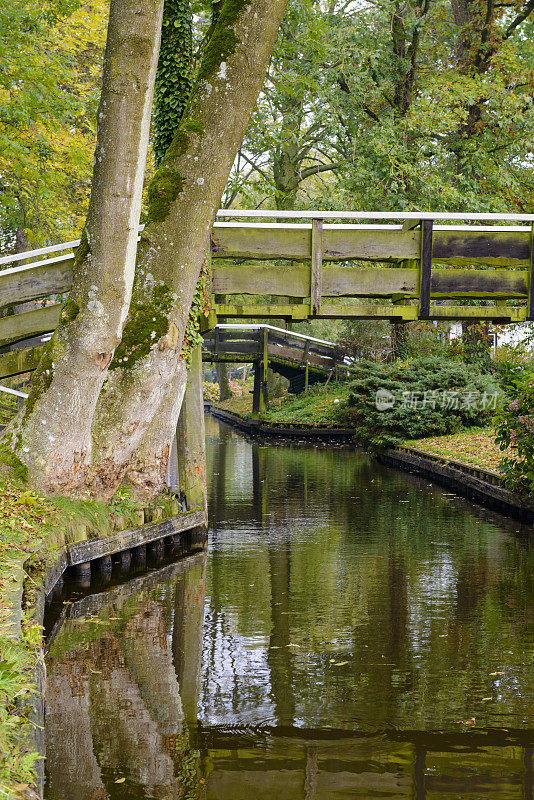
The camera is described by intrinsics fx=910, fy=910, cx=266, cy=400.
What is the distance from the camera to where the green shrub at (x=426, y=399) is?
21.2m

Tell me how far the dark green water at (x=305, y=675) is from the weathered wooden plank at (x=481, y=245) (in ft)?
11.3

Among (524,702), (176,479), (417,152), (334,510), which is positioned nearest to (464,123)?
(417,152)

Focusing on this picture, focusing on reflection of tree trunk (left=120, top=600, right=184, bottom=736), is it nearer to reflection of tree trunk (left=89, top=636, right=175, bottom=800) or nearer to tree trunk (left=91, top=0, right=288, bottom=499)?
reflection of tree trunk (left=89, top=636, right=175, bottom=800)

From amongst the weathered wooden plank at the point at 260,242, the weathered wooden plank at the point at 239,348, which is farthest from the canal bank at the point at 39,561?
the weathered wooden plank at the point at 239,348

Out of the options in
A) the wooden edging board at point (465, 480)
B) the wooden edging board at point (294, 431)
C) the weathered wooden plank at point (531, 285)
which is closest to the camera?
the weathered wooden plank at point (531, 285)

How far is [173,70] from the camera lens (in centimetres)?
1163

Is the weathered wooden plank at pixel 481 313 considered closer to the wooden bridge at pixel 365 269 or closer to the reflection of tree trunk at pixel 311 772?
the wooden bridge at pixel 365 269

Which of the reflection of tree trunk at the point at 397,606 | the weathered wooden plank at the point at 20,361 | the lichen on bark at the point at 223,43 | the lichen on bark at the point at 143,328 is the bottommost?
the reflection of tree trunk at the point at 397,606

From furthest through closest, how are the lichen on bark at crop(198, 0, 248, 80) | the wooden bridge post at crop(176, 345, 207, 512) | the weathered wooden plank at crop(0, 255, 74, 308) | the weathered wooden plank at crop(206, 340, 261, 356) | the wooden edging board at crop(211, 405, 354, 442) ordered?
the weathered wooden plank at crop(206, 340, 261, 356) → the wooden edging board at crop(211, 405, 354, 442) → the wooden bridge post at crop(176, 345, 207, 512) → the weathered wooden plank at crop(0, 255, 74, 308) → the lichen on bark at crop(198, 0, 248, 80)

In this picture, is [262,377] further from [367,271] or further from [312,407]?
[367,271]

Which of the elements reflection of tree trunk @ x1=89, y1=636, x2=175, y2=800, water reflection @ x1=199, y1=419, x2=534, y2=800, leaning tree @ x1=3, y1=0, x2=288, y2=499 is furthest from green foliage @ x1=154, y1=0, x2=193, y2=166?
reflection of tree trunk @ x1=89, y1=636, x2=175, y2=800

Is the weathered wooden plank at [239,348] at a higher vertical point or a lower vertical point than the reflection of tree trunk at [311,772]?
higher

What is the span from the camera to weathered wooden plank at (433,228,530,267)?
34.8ft

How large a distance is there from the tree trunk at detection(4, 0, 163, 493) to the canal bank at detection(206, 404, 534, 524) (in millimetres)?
6852
